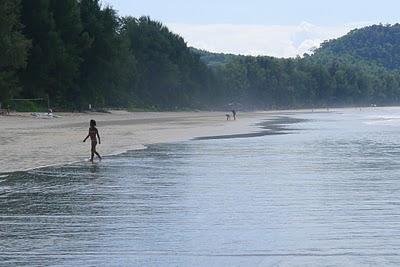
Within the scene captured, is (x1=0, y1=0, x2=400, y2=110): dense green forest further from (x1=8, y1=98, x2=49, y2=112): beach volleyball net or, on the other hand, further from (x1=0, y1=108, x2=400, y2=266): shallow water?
(x1=0, y1=108, x2=400, y2=266): shallow water

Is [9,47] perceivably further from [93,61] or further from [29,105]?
[93,61]

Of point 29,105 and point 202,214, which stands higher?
point 29,105

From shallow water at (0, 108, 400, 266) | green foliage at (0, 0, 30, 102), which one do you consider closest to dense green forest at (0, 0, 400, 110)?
green foliage at (0, 0, 30, 102)

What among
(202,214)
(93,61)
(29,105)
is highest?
(93,61)

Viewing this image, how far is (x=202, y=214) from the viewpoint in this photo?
41.8ft

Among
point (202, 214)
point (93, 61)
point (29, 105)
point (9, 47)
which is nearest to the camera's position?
point (202, 214)

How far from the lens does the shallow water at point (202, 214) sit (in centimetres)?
929

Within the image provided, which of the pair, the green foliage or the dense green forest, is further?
the dense green forest

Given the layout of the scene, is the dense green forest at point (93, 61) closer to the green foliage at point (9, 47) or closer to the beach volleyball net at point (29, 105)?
the green foliage at point (9, 47)

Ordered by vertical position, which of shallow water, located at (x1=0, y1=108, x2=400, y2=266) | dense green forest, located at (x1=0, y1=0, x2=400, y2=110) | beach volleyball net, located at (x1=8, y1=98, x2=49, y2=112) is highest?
dense green forest, located at (x1=0, y1=0, x2=400, y2=110)

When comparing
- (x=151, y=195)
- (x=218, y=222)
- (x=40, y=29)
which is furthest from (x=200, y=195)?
(x=40, y=29)

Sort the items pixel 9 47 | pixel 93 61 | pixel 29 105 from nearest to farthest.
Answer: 1. pixel 9 47
2. pixel 29 105
3. pixel 93 61

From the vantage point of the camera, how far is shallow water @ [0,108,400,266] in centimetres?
929

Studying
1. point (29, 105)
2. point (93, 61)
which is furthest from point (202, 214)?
point (93, 61)
